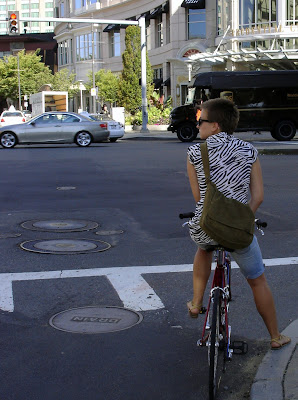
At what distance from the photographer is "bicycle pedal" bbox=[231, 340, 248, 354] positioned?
4523mm

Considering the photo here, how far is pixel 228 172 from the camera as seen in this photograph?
4113 mm

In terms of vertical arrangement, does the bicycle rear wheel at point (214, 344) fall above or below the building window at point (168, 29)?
below

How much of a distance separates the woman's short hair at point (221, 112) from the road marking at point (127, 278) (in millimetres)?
2176

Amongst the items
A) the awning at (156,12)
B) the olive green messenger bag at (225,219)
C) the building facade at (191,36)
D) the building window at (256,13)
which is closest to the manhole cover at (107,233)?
the olive green messenger bag at (225,219)

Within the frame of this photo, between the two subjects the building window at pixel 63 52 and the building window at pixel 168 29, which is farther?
the building window at pixel 63 52

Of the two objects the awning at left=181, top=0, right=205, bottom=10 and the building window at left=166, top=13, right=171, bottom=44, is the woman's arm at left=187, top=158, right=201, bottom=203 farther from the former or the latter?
the building window at left=166, top=13, right=171, bottom=44

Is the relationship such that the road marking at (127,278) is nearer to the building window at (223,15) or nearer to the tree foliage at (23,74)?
the building window at (223,15)

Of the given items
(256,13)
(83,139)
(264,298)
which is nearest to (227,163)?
(264,298)

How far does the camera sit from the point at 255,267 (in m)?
4.25

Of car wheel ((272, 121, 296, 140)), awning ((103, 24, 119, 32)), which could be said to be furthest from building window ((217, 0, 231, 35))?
awning ((103, 24, 119, 32))

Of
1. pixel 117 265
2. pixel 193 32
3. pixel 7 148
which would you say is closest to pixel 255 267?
pixel 117 265

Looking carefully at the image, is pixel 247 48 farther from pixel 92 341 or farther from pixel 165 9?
pixel 92 341

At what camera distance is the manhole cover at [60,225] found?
31.1ft

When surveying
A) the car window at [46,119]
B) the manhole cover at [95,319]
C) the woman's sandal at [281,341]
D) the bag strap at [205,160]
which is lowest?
the manhole cover at [95,319]
